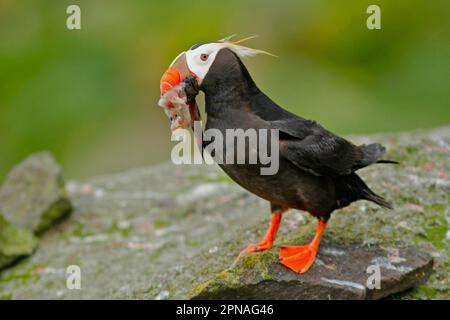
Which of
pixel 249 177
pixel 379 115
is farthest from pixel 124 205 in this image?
pixel 379 115

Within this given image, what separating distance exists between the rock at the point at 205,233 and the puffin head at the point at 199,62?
42.2 inches

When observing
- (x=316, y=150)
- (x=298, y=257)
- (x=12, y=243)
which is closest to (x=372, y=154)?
(x=316, y=150)

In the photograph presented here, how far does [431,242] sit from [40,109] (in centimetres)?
795

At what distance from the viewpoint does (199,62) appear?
14.5 feet

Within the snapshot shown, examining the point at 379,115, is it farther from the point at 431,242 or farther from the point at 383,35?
the point at 431,242

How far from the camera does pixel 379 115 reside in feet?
36.4

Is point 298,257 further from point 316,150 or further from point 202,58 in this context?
point 202,58

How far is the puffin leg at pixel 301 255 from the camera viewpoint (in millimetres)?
4449

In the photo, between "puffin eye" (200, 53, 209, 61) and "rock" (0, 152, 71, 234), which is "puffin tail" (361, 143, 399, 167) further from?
"rock" (0, 152, 71, 234)

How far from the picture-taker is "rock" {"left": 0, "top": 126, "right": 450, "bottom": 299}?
473 centimetres

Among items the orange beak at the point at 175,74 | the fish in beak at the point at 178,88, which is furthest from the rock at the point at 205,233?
the orange beak at the point at 175,74

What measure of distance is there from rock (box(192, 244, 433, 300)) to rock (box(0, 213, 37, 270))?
239 cm

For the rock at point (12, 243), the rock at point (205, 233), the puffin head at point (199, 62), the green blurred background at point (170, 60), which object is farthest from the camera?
the green blurred background at point (170, 60)

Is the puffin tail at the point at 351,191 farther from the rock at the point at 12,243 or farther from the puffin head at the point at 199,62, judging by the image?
the rock at the point at 12,243
